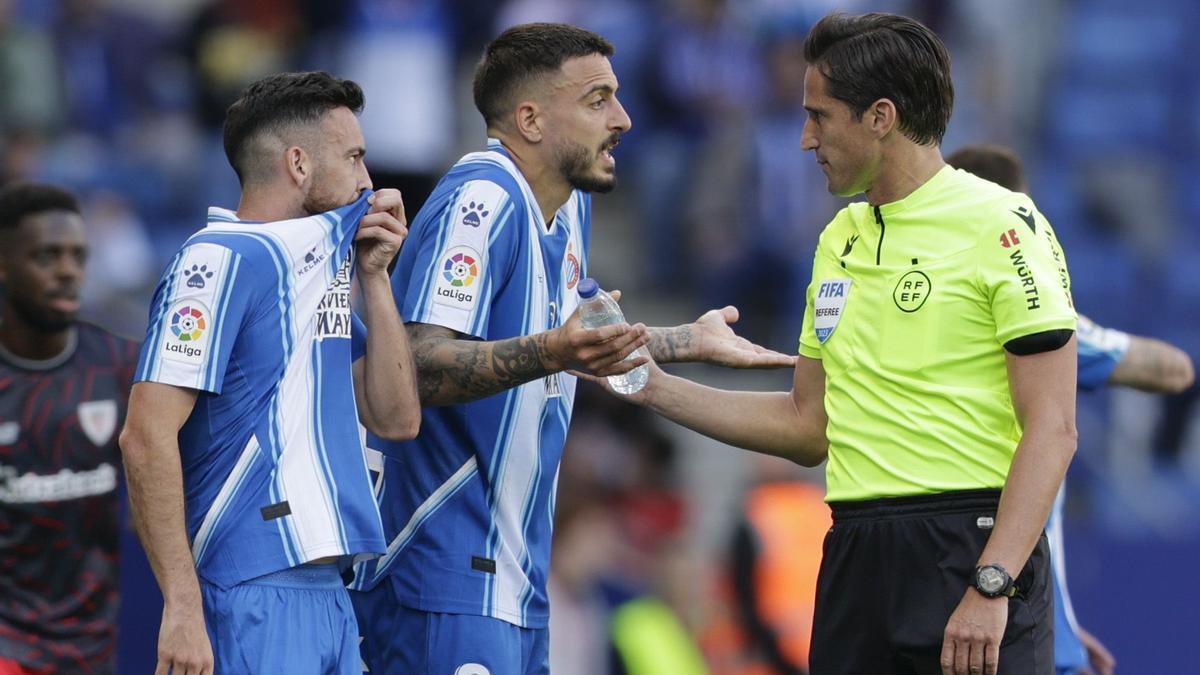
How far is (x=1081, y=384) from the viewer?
6.11 meters

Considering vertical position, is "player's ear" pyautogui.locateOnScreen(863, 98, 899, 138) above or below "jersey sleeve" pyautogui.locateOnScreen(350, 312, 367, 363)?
above

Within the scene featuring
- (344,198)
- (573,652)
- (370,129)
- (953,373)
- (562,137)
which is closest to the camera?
(953,373)

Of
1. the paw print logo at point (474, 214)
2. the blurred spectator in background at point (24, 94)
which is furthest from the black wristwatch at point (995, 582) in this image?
the blurred spectator in background at point (24, 94)

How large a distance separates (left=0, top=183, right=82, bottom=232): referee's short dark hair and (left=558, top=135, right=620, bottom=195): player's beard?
235 cm

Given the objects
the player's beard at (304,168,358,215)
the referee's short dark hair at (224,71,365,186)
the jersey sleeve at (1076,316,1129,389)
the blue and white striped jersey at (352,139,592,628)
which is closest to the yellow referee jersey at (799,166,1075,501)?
the blue and white striped jersey at (352,139,592,628)

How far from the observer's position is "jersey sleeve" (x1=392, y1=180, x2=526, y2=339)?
511 cm

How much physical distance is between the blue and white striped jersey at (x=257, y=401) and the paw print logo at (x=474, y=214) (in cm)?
48

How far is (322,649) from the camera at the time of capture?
15.5 ft

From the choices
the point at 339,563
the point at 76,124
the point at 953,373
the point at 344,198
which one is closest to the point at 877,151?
the point at 953,373

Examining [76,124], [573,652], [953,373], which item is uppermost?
[76,124]

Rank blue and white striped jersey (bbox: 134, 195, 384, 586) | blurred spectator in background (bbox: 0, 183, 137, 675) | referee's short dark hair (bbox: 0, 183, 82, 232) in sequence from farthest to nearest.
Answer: referee's short dark hair (bbox: 0, 183, 82, 232) < blurred spectator in background (bbox: 0, 183, 137, 675) < blue and white striped jersey (bbox: 134, 195, 384, 586)

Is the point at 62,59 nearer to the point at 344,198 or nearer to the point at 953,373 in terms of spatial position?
the point at 344,198

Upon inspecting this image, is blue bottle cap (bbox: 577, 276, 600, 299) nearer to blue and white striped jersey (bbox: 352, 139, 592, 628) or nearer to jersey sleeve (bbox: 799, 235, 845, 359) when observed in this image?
blue and white striped jersey (bbox: 352, 139, 592, 628)

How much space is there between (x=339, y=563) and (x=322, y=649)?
0.26m
